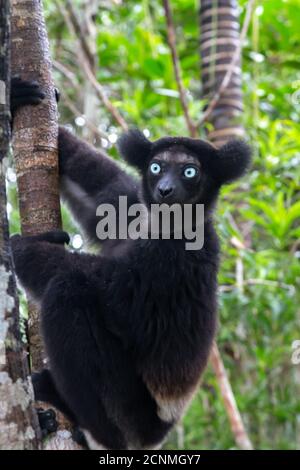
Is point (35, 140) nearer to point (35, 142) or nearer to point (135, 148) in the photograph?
point (35, 142)

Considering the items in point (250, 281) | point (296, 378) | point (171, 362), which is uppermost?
point (250, 281)

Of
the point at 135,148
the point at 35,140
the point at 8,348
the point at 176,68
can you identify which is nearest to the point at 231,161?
the point at 135,148

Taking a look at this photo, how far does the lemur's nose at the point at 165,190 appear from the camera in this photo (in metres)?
3.47

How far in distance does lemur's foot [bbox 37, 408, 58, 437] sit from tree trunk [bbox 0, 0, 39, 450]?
0.89m

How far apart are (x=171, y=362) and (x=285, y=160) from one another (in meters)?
2.90

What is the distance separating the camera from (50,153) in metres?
3.03

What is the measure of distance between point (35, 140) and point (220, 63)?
13.5 feet

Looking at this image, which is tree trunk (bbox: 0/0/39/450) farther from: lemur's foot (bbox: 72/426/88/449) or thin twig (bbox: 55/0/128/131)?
thin twig (bbox: 55/0/128/131)

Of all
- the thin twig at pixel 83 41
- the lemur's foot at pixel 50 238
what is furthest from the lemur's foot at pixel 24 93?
the thin twig at pixel 83 41

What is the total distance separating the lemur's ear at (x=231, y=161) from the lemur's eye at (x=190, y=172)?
19cm
